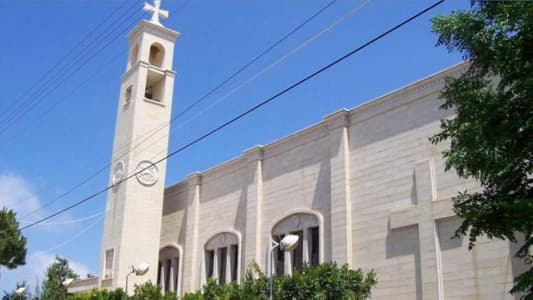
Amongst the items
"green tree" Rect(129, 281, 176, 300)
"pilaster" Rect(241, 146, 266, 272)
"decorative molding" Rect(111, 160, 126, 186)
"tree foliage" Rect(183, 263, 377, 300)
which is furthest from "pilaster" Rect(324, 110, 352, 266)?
"decorative molding" Rect(111, 160, 126, 186)

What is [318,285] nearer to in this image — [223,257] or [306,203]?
[306,203]

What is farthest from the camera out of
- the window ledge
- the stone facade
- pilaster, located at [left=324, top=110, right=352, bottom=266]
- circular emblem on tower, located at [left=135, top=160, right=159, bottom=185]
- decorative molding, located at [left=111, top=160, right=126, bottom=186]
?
the window ledge

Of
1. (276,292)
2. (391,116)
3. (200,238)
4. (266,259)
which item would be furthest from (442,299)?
(200,238)

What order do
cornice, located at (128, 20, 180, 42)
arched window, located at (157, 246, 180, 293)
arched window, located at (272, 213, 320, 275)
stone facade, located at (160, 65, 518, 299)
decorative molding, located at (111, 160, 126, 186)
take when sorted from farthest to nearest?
cornice, located at (128, 20, 180, 42) < arched window, located at (157, 246, 180, 293) < decorative molding, located at (111, 160, 126, 186) < arched window, located at (272, 213, 320, 275) < stone facade, located at (160, 65, 518, 299)

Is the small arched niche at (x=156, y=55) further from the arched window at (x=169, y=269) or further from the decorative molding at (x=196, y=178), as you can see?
the arched window at (x=169, y=269)

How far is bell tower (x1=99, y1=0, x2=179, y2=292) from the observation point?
2767 centimetres

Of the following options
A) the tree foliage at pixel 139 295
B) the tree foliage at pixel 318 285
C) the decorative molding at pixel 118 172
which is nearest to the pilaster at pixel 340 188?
the tree foliage at pixel 318 285

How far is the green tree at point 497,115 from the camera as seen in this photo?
767cm

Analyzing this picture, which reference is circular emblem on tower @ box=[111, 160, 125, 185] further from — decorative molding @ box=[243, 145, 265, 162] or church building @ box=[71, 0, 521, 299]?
decorative molding @ box=[243, 145, 265, 162]

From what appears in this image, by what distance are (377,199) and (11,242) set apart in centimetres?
2106

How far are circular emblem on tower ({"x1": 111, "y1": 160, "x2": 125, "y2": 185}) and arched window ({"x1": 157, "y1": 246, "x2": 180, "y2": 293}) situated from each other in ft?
13.9

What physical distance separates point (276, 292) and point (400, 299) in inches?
157

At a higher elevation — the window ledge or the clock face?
the window ledge

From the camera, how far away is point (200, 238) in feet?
92.4
